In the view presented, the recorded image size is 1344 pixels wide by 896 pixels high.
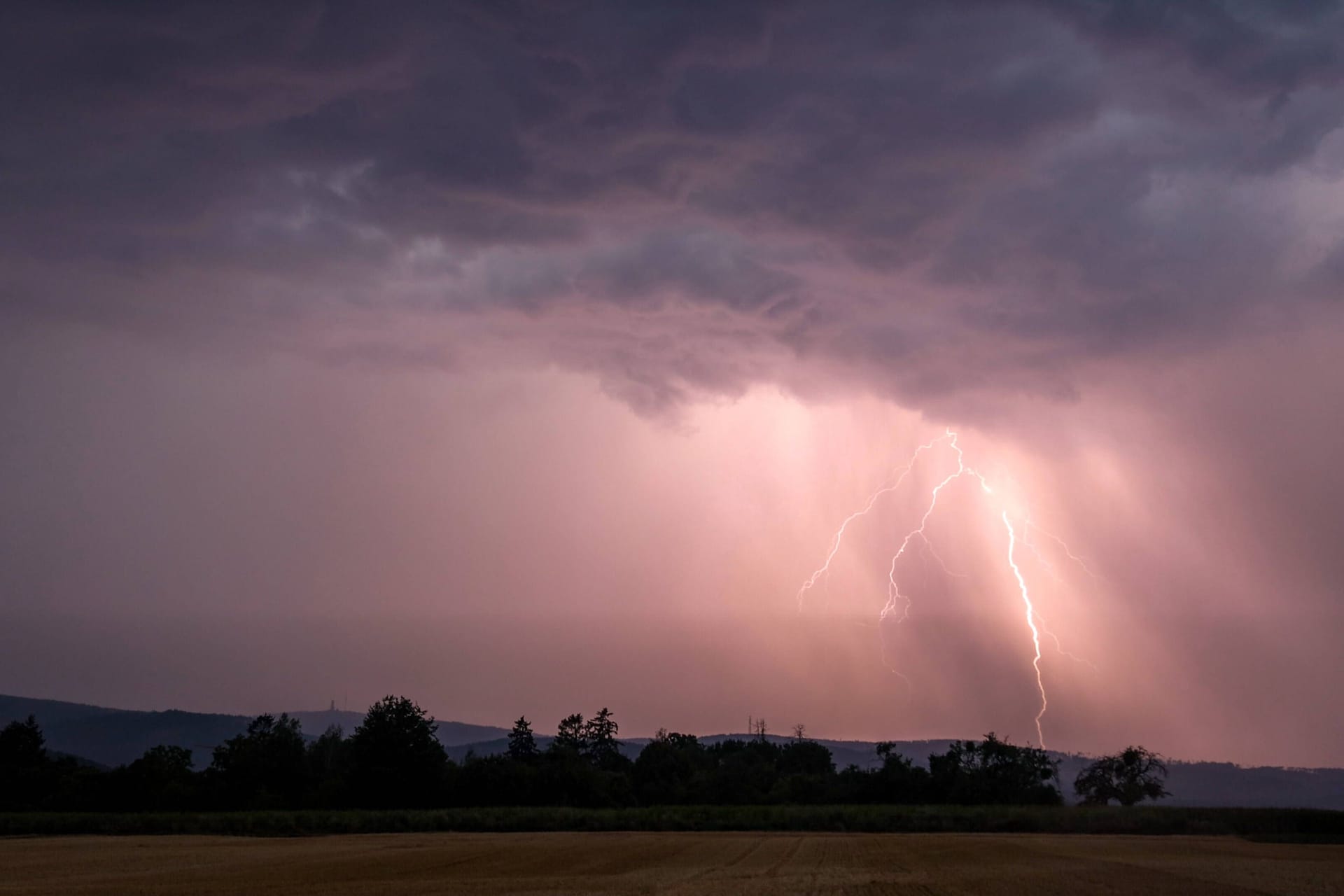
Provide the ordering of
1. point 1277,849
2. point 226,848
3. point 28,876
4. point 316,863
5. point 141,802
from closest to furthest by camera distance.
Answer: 1. point 28,876
2. point 316,863
3. point 226,848
4. point 1277,849
5. point 141,802

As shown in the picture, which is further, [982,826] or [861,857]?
[982,826]

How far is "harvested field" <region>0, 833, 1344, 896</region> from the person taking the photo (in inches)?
948

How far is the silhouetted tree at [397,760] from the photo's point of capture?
72500 millimetres

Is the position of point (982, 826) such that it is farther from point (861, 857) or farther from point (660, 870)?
point (660, 870)

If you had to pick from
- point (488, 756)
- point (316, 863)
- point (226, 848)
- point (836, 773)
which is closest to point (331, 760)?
point (488, 756)

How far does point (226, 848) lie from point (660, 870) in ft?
63.7

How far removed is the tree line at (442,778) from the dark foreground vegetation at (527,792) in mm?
128

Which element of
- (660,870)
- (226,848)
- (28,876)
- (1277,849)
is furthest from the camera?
(1277,849)

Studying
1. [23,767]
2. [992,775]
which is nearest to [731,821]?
[992,775]

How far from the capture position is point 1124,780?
9044cm

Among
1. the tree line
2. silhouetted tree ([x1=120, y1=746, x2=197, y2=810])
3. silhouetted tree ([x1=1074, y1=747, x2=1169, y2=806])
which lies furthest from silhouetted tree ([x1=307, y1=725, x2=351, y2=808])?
silhouetted tree ([x1=1074, y1=747, x2=1169, y2=806])

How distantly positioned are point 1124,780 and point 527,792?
A: 51.6 metres

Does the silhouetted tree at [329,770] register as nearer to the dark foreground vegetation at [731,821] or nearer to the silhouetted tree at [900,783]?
the dark foreground vegetation at [731,821]

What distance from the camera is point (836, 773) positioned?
91.9m
